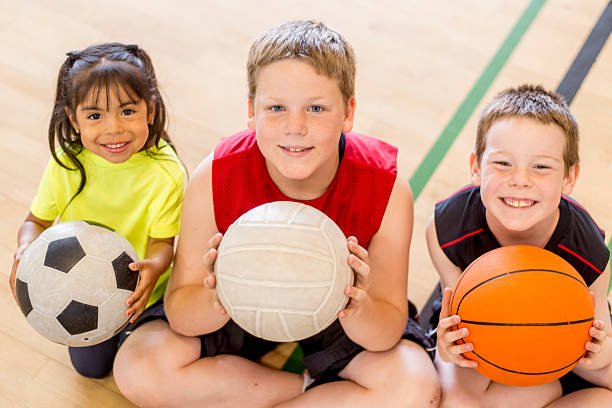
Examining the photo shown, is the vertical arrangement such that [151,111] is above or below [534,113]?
below

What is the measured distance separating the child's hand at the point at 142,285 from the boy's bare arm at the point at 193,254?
0.07 m

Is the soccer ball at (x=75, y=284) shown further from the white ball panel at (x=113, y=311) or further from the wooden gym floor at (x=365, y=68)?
the wooden gym floor at (x=365, y=68)

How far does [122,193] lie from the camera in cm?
198

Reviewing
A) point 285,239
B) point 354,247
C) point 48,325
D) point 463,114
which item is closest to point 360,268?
point 354,247

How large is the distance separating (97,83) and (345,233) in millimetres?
828

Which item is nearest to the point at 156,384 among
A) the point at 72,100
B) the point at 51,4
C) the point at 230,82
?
the point at 72,100

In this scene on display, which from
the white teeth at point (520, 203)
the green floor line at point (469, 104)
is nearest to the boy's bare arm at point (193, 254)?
the white teeth at point (520, 203)

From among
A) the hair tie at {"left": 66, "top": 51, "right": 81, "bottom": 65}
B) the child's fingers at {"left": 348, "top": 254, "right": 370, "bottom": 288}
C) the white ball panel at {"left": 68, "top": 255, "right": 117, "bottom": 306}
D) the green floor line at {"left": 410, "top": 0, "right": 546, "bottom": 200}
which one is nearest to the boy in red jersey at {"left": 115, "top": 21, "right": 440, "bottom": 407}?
the child's fingers at {"left": 348, "top": 254, "right": 370, "bottom": 288}

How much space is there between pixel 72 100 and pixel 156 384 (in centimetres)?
86

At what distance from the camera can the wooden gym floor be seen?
2683 mm

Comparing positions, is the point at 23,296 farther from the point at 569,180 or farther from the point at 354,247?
the point at 569,180

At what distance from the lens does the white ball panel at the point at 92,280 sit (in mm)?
1675

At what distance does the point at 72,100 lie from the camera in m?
1.88

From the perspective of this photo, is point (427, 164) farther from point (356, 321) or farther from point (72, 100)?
point (72, 100)
